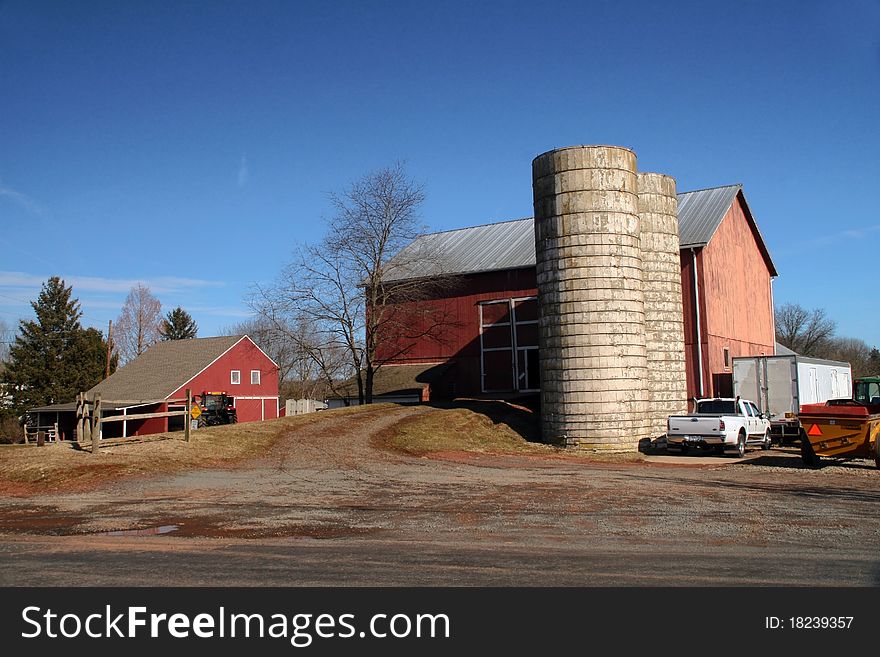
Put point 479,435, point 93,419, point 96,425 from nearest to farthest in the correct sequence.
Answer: point 96,425
point 93,419
point 479,435

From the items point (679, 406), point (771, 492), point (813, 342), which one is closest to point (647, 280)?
point (679, 406)

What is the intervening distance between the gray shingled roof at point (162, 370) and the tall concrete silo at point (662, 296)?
32.0 meters

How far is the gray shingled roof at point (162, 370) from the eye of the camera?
50406 mm

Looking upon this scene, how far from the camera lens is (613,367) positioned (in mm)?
26156

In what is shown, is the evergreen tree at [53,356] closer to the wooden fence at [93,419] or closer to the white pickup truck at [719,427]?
the wooden fence at [93,419]

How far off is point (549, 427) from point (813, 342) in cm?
8595

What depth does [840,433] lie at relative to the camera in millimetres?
19906

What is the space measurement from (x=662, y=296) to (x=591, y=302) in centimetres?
620

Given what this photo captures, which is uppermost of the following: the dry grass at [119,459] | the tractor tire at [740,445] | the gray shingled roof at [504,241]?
the gray shingled roof at [504,241]

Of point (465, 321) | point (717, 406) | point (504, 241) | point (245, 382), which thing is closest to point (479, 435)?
point (717, 406)

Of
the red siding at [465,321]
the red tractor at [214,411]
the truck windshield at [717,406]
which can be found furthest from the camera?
the red siding at [465,321]

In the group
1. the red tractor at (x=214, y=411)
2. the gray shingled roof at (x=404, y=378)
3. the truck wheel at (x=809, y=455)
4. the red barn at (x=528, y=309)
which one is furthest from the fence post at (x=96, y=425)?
the red barn at (x=528, y=309)

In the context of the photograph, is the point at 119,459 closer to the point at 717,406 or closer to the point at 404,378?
the point at 717,406
